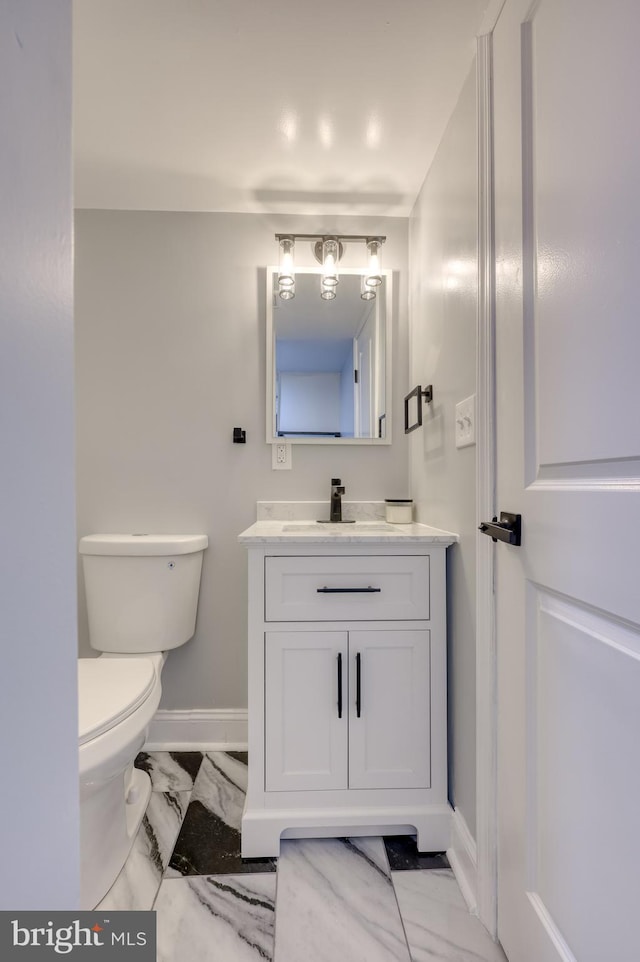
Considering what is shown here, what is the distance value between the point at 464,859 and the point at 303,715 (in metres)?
0.52

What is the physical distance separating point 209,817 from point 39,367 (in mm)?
1405

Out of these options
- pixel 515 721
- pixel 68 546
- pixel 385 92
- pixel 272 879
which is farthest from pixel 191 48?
pixel 272 879

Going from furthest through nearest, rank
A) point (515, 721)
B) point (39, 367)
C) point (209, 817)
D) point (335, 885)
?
point (209, 817) < point (335, 885) < point (515, 721) < point (39, 367)

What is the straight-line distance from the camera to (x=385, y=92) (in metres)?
1.18

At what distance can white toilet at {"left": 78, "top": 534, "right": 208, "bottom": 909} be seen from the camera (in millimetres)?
948

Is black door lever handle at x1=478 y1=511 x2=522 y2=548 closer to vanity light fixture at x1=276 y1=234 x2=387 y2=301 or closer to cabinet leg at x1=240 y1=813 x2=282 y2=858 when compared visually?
cabinet leg at x1=240 y1=813 x2=282 y2=858

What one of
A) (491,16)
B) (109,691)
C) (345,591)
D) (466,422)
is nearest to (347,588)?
(345,591)

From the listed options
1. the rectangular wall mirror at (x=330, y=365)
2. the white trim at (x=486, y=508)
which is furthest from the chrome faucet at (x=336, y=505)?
the white trim at (x=486, y=508)

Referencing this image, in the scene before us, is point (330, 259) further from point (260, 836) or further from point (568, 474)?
point (260, 836)

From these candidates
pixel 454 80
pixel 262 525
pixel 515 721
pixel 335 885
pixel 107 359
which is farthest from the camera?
pixel 107 359

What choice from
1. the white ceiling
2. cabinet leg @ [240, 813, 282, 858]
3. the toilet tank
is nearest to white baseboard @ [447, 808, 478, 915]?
cabinet leg @ [240, 813, 282, 858]

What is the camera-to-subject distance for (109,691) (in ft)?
3.41

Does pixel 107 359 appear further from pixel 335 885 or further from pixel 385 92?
pixel 335 885

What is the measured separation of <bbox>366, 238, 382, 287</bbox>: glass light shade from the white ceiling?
159 millimetres
